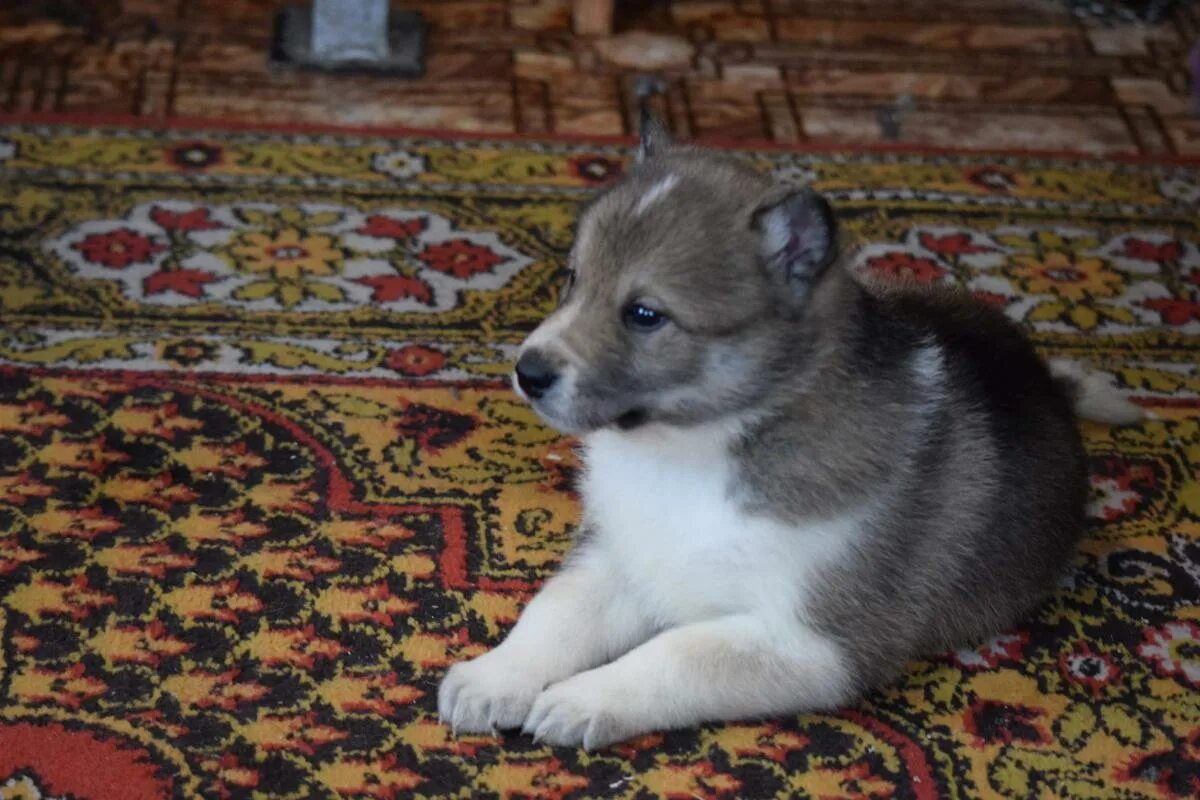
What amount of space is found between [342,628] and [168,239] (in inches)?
56.3

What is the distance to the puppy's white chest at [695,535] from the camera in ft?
7.82

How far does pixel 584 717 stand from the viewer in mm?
2377

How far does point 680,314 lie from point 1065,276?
183 centimetres

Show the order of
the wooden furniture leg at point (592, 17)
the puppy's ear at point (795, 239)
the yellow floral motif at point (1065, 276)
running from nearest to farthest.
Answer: the puppy's ear at point (795, 239)
the yellow floral motif at point (1065, 276)
the wooden furniture leg at point (592, 17)

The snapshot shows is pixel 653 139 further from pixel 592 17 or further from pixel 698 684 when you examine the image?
pixel 592 17

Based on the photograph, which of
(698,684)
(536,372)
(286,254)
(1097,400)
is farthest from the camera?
(286,254)

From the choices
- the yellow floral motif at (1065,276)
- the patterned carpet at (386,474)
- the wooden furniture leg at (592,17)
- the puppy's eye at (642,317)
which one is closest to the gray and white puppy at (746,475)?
the puppy's eye at (642,317)

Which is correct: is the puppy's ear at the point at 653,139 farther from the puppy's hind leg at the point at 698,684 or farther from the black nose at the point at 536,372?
the puppy's hind leg at the point at 698,684

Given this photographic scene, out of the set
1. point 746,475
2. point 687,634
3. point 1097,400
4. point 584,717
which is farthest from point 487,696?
point 1097,400

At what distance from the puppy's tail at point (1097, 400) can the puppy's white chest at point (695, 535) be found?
1.06m

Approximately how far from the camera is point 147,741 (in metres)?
2.39

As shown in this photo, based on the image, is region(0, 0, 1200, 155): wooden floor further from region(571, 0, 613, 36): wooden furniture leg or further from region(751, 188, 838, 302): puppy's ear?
region(751, 188, 838, 302): puppy's ear

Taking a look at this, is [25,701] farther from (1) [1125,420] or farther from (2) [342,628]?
(1) [1125,420]

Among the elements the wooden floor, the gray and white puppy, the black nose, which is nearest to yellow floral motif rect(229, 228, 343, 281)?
the wooden floor
